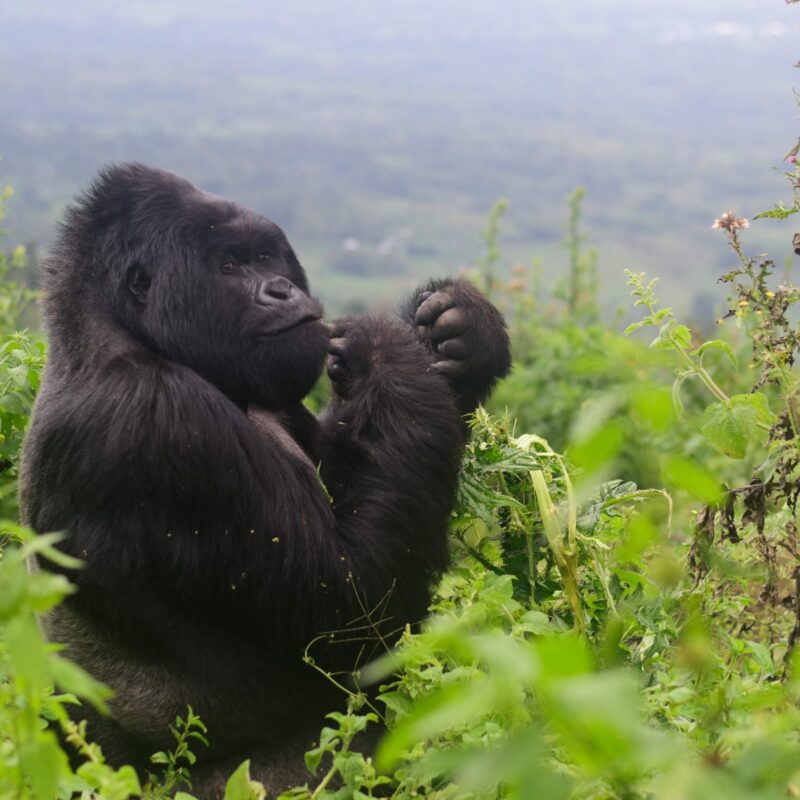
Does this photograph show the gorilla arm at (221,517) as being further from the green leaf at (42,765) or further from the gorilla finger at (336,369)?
the green leaf at (42,765)

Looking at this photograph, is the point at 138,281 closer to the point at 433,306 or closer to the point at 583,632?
the point at 433,306

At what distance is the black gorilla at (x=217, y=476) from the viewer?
318 centimetres

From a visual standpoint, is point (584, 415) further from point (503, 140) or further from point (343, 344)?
point (503, 140)

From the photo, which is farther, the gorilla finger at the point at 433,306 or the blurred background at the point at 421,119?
the blurred background at the point at 421,119

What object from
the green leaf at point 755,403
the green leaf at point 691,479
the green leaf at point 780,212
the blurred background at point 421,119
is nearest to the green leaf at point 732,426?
the green leaf at point 755,403

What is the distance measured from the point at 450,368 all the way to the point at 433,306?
22 centimetres

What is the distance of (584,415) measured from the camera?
1479mm

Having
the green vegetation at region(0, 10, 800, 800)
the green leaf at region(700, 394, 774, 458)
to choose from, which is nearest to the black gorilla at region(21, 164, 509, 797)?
the green vegetation at region(0, 10, 800, 800)

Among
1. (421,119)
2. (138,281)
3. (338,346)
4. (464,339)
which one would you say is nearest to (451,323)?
(464,339)

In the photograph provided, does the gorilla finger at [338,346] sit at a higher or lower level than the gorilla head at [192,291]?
lower

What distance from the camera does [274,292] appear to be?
365 centimetres

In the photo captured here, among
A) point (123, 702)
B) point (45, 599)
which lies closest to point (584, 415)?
point (45, 599)

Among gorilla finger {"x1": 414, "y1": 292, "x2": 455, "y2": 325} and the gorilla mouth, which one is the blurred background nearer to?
gorilla finger {"x1": 414, "y1": 292, "x2": 455, "y2": 325}

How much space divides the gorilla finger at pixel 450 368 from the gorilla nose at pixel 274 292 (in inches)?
26.0
